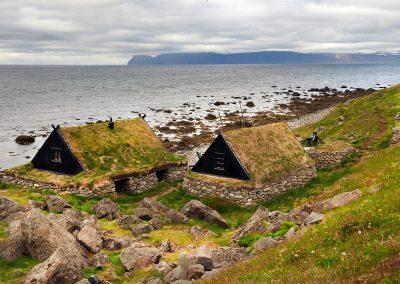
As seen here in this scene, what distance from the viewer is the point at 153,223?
89.0 ft

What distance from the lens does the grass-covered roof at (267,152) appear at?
3541cm

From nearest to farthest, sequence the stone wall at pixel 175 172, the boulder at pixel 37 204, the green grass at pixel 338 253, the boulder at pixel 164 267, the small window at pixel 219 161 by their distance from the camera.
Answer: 1. the green grass at pixel 338 253
2. the boulder at pixel 164 267
3. the boulder at pixel 37 204
4. the small window at pixel 219 161
5. the stone wall at pixel 175 172

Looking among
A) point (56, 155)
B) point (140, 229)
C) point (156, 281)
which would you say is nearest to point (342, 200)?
point (156, 281)

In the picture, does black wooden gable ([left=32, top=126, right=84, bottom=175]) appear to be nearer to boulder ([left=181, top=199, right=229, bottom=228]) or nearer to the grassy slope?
boulder ([left=181, top=199, right=229, bottom=228])

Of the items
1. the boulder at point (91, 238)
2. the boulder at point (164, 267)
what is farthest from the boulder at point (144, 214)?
the boulder at point (164, 267)

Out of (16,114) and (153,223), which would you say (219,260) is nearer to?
(153,223)

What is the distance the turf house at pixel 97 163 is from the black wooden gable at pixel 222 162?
574 centimetres

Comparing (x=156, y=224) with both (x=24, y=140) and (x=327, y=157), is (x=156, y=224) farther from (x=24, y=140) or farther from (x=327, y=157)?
(x=24, y=140)

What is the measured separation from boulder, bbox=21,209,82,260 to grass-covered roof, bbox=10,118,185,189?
49.3 ft

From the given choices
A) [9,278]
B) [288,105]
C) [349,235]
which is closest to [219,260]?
[349,235]

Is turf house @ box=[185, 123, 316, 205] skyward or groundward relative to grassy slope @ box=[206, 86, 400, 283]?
groundward

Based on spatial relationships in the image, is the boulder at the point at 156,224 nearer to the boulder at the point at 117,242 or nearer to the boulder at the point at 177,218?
the boulder at the point at 177,218

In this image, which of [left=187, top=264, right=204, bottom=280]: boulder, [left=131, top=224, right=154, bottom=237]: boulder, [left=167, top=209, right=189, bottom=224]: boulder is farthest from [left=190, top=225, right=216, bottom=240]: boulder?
[left=187, top=264, right=204, bottom=280]: boulder

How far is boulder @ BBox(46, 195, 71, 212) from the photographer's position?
Result: 30312 millimetres
